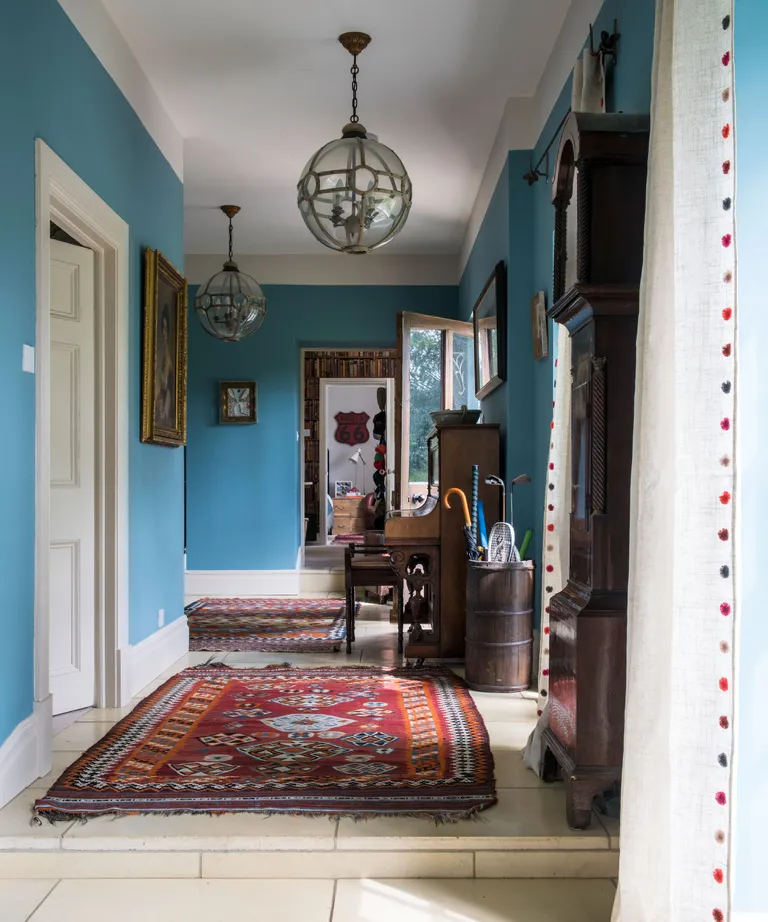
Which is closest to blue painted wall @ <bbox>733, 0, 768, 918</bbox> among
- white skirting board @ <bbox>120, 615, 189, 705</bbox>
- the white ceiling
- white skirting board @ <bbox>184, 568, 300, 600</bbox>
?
the white ceiling

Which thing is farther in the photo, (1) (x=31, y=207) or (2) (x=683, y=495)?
(1) (x=31, y=207)

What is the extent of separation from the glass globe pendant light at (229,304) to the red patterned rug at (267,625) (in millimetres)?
2171

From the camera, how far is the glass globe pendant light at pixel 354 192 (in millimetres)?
3398

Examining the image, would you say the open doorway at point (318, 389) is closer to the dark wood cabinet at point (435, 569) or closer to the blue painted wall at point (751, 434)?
the dark wood cabinet at point (435, 569)

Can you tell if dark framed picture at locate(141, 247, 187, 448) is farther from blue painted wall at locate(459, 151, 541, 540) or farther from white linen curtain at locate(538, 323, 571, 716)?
white linen curtain at locate(538, 323, 571, 716)

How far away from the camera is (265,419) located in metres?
8.02

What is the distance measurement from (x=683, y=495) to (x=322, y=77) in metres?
3.45

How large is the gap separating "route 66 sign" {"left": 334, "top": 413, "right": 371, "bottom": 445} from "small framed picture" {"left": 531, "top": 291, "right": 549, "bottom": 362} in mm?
9264

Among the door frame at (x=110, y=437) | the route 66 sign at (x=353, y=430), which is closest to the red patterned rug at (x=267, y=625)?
the door frame at (x=110, y=437)

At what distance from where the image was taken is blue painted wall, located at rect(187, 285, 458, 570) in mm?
7973

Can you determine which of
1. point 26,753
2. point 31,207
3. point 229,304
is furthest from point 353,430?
point 26,753

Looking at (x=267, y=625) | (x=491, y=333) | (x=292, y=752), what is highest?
(x=491, y=333)

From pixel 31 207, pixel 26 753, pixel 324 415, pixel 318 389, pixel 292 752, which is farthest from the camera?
pixel 318 389

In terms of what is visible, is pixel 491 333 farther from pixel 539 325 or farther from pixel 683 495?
pixel 683 495
